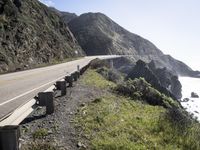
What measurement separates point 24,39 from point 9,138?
1516 inches

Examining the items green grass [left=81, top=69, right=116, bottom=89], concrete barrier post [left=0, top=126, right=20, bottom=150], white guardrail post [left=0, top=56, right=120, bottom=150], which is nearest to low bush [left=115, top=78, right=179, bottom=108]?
green grass [left=81, top=69, right=116, bottom=89]

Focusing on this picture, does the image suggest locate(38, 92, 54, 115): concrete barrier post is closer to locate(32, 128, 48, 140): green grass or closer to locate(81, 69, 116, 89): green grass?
locate(32, 128, 48, 140): green grass

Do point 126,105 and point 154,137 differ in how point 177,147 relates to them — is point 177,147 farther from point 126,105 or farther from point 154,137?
point 126,105

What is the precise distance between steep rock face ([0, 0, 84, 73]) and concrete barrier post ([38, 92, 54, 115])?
21.5 m

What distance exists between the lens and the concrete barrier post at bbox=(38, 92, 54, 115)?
33.0 ft

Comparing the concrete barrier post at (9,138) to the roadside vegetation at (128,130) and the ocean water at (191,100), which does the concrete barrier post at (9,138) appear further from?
the ocean water at (191,100)

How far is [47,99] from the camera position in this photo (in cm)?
1029

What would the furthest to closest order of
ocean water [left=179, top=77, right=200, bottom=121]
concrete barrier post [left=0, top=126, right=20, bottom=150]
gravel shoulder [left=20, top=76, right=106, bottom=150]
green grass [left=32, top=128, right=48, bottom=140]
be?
ocean water [left=179, top=77, right=200, bottom=121] → green grass [left=32, top=128, right=48, bottom=140] → gravel shoulder [left=20, top=76, right=106, bottom=150] → concrete barrier post [left=0, top=126, right=20, bottom=150]

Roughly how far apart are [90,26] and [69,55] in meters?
103

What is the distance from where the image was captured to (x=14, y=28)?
40750 mm

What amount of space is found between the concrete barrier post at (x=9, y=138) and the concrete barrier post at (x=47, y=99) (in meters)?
4.71

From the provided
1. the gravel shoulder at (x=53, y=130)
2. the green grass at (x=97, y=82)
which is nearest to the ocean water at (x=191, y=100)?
the green grass at (x=97, y=82)

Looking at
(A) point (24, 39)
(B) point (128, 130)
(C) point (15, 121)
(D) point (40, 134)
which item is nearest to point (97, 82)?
(B) point (128, 130)

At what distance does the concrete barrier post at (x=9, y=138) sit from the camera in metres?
5.15
